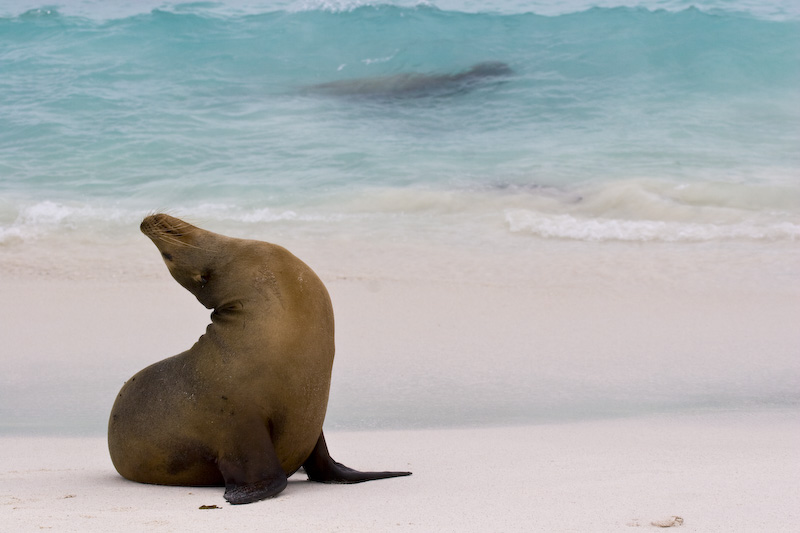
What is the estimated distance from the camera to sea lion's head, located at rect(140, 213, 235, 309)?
12.2 ft

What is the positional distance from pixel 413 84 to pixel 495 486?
47.4 ft

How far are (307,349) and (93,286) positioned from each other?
4.52m

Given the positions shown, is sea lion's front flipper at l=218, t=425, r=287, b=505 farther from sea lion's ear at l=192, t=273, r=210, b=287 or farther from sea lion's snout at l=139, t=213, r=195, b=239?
sea lion's snout at l=139, t=213, r=195, b=239

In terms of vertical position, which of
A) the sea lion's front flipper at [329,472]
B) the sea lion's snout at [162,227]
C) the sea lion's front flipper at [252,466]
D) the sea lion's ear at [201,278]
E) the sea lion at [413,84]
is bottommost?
the sea lion's front flipper at [329,472]

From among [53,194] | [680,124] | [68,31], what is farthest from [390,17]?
[53,194]

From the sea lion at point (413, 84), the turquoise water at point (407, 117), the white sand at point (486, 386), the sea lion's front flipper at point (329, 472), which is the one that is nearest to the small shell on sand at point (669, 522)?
the white sand at point (486, 386)

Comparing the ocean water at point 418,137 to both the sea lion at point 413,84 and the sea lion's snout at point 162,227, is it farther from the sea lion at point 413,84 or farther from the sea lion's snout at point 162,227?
the sea lion's snout at point 162,227

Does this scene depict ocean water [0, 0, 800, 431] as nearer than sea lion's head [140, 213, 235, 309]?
No

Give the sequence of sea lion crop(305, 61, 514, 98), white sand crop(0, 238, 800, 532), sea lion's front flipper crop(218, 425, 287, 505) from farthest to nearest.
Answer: sea lion crop(305, 61, 514, 98) < sea lion's front flipper crop(218, 425, 287, 505) < white sand crop(0, 238, 800, 532)

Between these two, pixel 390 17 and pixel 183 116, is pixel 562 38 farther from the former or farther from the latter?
pixel 183 116

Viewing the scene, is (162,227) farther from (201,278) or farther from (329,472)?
(329,472)

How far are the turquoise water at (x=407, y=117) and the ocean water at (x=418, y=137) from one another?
58 mm

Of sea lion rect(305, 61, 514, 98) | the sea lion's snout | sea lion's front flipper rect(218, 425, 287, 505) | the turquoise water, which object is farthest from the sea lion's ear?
sea lion rect(305, 61, 514, 98)

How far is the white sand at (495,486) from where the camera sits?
2.74 m
